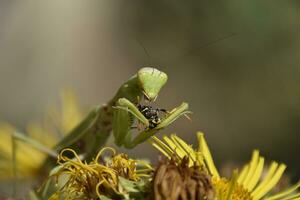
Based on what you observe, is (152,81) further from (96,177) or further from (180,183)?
(180,183)

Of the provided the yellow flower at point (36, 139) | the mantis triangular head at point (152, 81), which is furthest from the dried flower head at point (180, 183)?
the yellow flower at point (36, 139)

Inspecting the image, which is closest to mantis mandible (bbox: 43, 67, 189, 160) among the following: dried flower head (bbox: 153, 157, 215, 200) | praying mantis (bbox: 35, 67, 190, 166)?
praying mantis (bbox: 35, 67, 190, 166)

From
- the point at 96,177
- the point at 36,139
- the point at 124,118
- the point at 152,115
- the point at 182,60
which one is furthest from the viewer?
the point at 182,60

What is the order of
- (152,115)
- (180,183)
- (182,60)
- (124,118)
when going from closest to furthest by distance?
(180,183) < (152,115) < (124,118) < (182,60)

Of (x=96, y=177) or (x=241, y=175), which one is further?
(x=241, y=175)

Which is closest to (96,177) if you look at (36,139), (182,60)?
(36,139)

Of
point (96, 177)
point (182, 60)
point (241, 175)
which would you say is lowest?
point (241, 175)

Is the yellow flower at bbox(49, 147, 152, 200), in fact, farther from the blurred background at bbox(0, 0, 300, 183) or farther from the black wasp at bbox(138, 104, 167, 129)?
the blurred background at bbox(0, 0, 300, 183)

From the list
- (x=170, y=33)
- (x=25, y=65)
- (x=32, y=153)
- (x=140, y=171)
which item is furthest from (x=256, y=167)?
(x=25, y=65)
